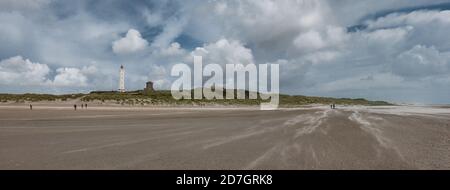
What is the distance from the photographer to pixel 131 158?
8406 mm

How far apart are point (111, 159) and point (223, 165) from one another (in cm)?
307

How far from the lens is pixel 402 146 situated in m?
10.6
